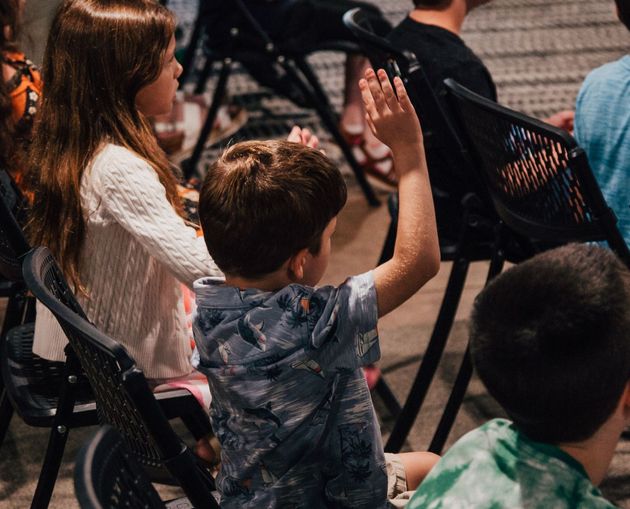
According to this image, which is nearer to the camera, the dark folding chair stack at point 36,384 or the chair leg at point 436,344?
the dark folding chair stack at point 36,384

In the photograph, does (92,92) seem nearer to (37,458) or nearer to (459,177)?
(459,177)

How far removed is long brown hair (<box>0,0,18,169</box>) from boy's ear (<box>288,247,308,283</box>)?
3.91ft

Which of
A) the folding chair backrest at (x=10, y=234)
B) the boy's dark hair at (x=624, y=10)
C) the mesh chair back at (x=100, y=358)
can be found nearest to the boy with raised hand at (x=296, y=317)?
the mesh chair back at (x=100, y=358)

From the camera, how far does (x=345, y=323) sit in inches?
59.1

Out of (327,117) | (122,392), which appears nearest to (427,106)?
(122,392)

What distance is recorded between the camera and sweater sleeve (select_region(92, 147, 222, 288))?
190 centimetres

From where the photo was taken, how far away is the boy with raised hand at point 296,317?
1.50m

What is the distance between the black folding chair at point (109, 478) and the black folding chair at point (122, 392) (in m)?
0.20

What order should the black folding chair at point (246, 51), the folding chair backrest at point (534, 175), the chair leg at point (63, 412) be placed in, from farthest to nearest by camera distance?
the black folding chair at point (246, 51) < the folding chair backrest at point (534, 175) < the chair leg at point (63, 412)

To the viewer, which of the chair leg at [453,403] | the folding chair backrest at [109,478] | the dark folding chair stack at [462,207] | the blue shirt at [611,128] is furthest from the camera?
the chair leg at [453,403]

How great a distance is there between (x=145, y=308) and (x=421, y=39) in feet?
3.51

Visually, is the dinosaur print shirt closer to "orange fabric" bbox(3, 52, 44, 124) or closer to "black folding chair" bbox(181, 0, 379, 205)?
"orange fabric" bbox(3, 52, 44, 124)

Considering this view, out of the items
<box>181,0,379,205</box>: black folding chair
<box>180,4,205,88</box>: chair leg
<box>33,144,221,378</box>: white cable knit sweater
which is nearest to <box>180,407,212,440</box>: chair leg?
<box>33,144,221,378</box>: white cable knit sweater

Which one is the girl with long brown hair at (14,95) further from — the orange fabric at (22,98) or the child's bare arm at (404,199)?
the child's bare arm at (404,199)
